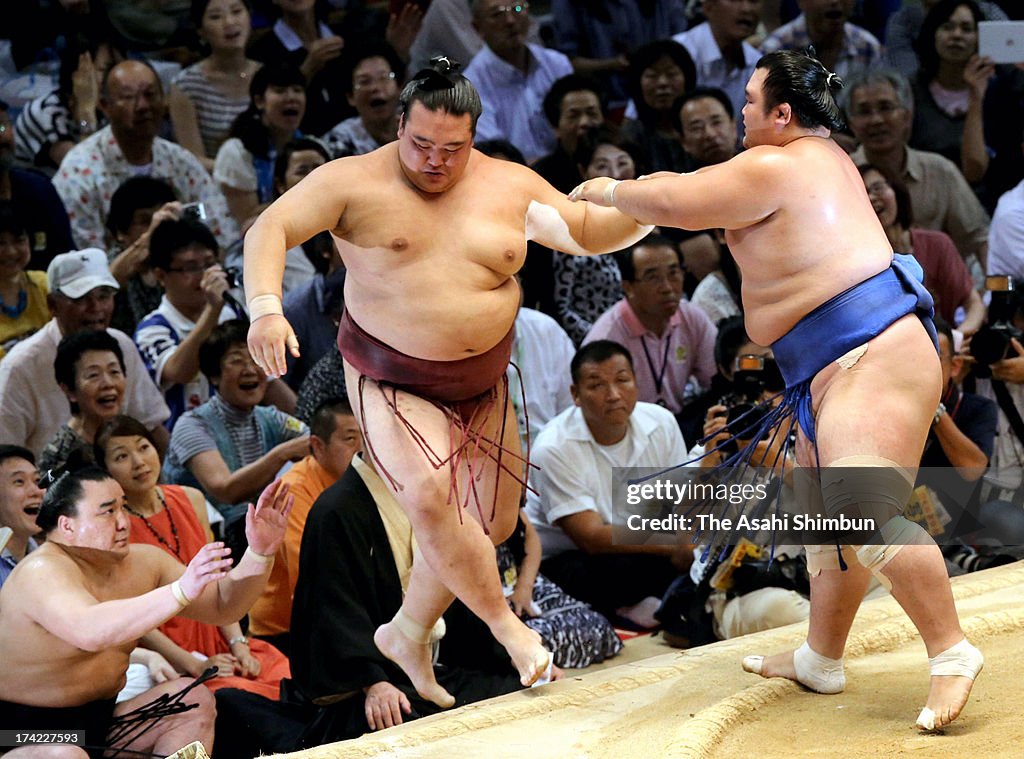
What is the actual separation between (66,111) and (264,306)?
2891mm

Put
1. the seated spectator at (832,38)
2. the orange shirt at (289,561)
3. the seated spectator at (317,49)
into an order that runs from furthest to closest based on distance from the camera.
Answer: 1. the seated spectator at (832,38)
2. the seated spectator at (317,49)
3. the orange shirt at (289,561)

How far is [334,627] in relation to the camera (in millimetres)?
3115

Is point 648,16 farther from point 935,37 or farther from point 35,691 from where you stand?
point 35,691

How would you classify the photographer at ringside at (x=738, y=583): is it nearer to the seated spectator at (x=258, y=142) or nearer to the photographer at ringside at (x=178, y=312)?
the photographer at ringside at (x=178, y=312)

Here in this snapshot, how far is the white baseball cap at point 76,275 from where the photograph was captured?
3.94m

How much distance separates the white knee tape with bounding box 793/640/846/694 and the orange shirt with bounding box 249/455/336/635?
1.33 meters

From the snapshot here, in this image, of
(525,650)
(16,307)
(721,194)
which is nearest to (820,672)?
(525,650)

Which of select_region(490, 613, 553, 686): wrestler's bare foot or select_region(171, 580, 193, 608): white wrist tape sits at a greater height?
select_region(171, 580, 193, 608): white wrist tape

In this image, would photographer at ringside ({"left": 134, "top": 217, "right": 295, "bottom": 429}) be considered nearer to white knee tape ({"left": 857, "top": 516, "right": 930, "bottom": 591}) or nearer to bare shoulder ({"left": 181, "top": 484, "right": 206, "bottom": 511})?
bare shoulder ({"left": 181, "top": 484, "right": 206, "bottom": 511})

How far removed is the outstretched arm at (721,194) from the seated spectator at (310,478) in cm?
134

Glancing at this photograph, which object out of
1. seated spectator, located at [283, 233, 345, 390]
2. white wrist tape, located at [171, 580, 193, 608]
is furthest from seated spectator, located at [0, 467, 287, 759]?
seated spectator, located at [283, 233, 345, 390]

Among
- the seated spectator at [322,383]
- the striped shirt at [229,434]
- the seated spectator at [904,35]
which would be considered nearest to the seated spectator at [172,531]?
the striped shirt at [229,434]

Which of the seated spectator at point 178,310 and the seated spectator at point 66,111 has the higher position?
the seated spectator at point 66,111

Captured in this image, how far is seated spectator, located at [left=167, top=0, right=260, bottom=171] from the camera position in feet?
16.2
